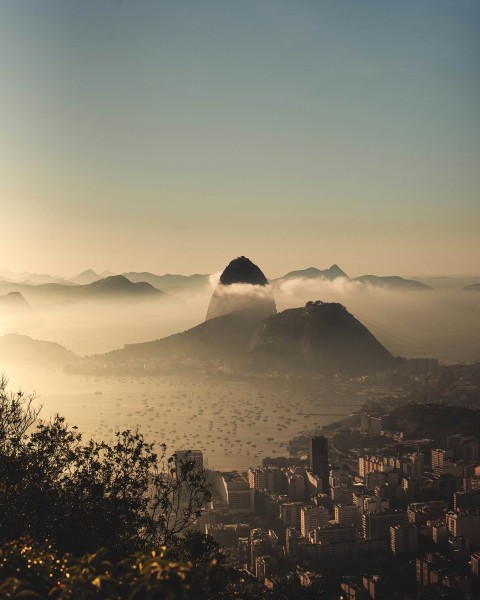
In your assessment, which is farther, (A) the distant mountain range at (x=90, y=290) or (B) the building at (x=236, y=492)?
(A) the distant mountain range at (x=90, y=290)

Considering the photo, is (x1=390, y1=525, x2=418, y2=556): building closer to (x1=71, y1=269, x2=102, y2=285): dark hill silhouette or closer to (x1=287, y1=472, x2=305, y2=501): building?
(x1=287, y1=472, x2=305, y2=501): building

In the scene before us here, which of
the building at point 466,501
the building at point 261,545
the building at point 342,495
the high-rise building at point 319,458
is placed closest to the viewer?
the building at point 261,545

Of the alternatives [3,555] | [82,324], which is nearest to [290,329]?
[82,324]

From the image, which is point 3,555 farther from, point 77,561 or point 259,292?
point 259,292

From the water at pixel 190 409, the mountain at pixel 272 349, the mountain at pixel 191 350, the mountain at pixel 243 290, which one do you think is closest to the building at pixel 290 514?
the water at pixel 190 409

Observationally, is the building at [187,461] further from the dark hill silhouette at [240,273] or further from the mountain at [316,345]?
the dark hill silhouette at [240,273]

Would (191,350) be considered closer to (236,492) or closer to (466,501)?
(236,492)

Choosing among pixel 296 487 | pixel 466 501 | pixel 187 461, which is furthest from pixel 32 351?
pixel 187 461
